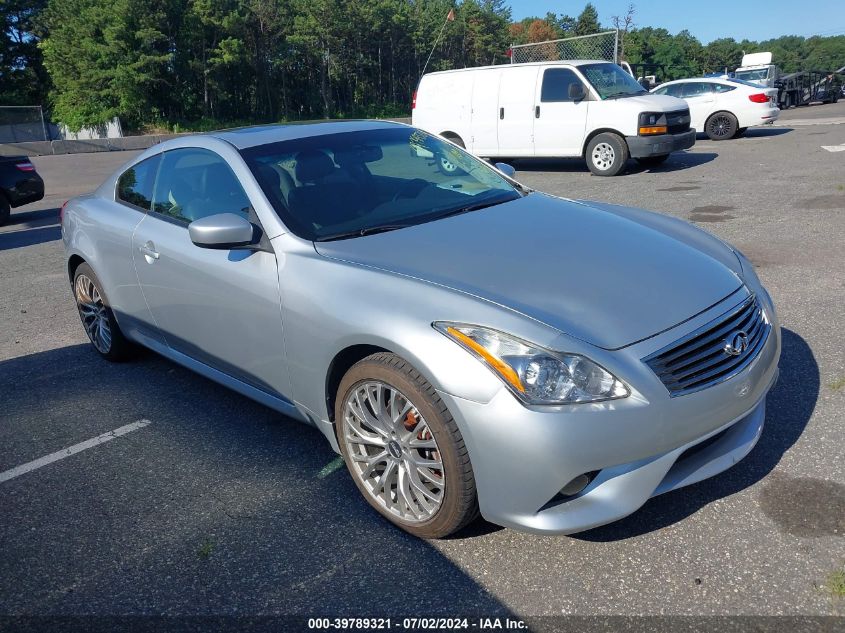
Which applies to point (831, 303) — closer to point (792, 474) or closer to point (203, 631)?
point (792, 474)

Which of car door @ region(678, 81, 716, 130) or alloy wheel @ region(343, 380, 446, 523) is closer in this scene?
alloy wheel @ region(343, 380, 446, 523)

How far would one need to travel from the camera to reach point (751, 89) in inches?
664

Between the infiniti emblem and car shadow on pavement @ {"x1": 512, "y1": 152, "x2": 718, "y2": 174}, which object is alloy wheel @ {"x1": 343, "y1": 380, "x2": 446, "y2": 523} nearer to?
the infiniti emblem

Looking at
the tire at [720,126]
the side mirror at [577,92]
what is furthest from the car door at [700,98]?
the side mirror at [577,92]

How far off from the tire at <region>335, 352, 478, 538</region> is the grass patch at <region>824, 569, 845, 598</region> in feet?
3.88

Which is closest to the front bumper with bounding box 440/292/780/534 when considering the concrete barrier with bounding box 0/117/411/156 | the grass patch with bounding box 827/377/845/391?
the grass patch with bounding box 827/377/845/391

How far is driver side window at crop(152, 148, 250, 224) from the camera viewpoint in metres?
3.66

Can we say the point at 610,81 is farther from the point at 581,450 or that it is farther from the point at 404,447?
the point at 581,450

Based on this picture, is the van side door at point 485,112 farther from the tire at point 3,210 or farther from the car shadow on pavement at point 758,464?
the car shadow on pavement at point 758,464

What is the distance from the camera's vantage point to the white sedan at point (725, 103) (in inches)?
665

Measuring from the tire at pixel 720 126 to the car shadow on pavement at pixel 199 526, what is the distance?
16492mm

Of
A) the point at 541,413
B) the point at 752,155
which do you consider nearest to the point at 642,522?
the point at 541,413

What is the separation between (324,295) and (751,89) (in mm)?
16913

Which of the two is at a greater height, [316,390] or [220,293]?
[220,293]
